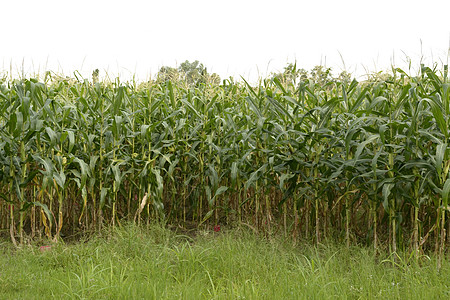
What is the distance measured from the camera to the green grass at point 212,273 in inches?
145

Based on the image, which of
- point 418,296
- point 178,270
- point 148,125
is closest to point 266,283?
point 178,270

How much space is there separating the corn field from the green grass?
→ 1.37 feet

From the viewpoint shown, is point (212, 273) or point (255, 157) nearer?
point (212, 273)

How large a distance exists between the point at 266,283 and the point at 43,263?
2467mm

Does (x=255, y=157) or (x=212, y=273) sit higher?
(x=255, y=157)

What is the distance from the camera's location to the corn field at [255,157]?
457 cm

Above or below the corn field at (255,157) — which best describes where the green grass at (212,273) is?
below

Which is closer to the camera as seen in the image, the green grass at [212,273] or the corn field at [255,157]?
the green grass at [212,273]

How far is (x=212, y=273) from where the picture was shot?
14.3ft

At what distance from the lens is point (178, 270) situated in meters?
4.29

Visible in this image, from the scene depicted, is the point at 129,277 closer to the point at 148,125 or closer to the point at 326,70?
the point at 148,125

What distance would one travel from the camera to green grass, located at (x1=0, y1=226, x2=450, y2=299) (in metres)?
3.69

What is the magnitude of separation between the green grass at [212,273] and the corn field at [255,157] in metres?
0.42

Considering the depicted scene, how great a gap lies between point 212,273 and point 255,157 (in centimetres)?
202
